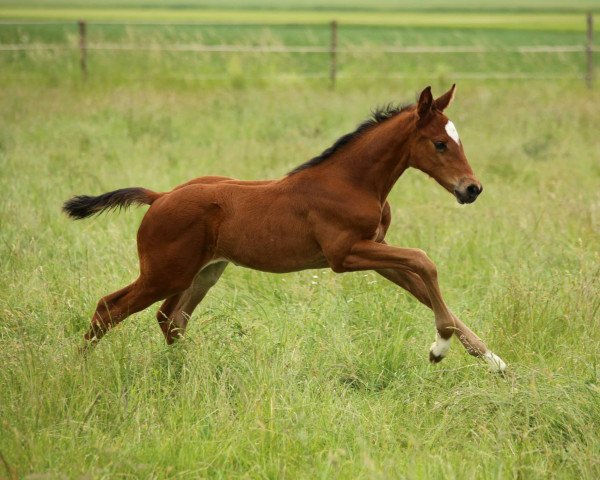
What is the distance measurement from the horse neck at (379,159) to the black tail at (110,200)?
1.12 metres

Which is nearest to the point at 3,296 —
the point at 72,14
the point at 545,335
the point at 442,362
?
the point at 442,362

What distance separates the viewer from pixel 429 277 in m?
5.09

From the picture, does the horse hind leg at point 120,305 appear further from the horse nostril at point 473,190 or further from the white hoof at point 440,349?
the horse nostril at point 473,190

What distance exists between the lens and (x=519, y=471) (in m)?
4.11

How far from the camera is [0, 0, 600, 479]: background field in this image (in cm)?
418

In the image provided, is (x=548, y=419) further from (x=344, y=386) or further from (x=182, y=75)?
(x=182, y=75)

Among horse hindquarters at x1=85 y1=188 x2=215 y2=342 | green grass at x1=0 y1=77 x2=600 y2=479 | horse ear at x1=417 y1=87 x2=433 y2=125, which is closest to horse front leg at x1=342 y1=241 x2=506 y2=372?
green grass at x1=0 y1=77 x2=600 y2=479

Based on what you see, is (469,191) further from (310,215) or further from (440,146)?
(310,215)

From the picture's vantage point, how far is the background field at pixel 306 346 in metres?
4.18

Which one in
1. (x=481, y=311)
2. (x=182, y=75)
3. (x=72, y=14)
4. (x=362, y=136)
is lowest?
(x=72, y=14)

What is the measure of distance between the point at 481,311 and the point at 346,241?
1.31m

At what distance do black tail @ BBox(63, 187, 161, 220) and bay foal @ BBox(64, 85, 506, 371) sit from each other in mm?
152

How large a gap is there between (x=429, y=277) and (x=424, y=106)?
3.04 feet

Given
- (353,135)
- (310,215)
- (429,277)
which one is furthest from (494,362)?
(353,135)
